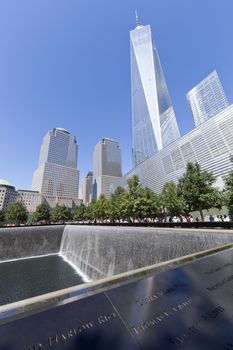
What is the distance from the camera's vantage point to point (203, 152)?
195 ft

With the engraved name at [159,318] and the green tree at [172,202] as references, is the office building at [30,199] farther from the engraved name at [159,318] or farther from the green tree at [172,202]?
the engraved name at [159,318]

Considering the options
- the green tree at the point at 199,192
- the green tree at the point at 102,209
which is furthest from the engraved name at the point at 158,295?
the green tree at the point at 102,209

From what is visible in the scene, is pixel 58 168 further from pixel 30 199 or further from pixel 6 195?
pixel 6 195

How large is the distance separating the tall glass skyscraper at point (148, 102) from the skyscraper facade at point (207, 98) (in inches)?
1053

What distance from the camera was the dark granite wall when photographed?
28.4 metres

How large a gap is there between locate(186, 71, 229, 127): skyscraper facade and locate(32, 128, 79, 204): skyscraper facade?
121 m

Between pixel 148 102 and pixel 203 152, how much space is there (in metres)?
83.5

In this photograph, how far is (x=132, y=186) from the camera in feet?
117

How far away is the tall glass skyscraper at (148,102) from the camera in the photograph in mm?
125875

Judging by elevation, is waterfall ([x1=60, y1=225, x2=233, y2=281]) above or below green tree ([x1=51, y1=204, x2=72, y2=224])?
below

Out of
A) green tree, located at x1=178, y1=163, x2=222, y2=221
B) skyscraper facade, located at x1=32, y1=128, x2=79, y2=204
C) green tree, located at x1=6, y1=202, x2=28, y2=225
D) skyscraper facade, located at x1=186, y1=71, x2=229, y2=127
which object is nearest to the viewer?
green tree, located at x1=178, y1=163, x2=222, y2=221

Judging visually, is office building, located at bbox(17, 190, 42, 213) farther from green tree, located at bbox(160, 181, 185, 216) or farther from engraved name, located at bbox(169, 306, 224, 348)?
engraved name, located at bbox(169, 306, 224, 348)

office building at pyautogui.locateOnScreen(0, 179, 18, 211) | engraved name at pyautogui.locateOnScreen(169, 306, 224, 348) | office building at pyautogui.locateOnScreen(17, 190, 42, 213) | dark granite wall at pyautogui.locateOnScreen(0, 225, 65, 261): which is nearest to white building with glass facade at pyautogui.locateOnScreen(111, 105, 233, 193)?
dark granite wall at pyautogui.locateOnScreen(0, 225, 65, 261)

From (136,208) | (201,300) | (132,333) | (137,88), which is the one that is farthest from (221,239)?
(137,88)
